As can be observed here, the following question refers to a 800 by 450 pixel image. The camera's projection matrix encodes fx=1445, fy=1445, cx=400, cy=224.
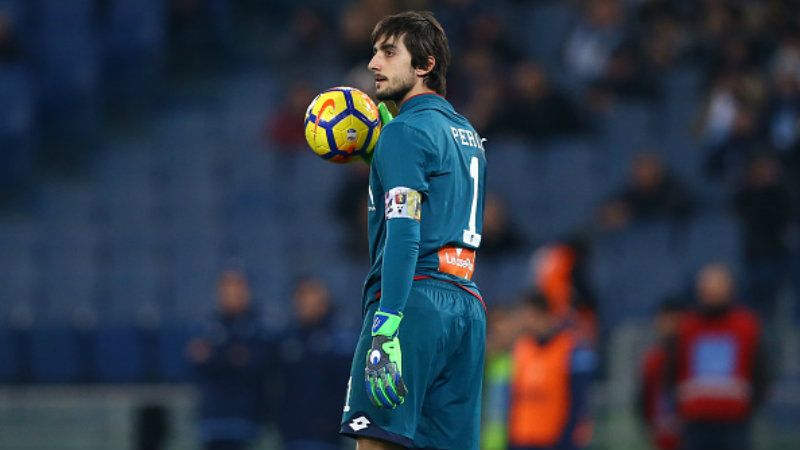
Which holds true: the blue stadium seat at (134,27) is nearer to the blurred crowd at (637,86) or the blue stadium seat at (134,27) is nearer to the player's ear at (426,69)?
the blurred crowd at (637,86)

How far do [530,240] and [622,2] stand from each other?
3.64 meters

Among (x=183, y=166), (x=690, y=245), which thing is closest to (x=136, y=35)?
(x=183, y=166)

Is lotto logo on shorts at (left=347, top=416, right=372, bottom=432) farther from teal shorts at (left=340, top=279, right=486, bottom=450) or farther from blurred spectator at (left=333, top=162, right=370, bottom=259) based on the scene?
blurred spectator at (left=333, top=162, right=370, bottom=259)

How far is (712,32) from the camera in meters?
15.8

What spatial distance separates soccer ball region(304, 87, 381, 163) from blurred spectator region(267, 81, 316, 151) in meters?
10.1

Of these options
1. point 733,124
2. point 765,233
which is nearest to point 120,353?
point 765,233

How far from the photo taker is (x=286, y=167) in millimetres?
15992

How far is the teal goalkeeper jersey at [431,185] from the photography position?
205 inches

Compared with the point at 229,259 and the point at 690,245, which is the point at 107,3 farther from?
the point at 690,245

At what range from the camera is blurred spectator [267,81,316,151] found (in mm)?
15953

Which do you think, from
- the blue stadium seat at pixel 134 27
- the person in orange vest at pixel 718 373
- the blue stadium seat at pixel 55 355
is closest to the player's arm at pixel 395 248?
the person in orange vest at pixel 718 373

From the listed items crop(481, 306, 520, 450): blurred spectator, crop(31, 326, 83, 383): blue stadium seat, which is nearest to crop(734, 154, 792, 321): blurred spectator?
crop(481, 306, 520, 450): blurred spectator

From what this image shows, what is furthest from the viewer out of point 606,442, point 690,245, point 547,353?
point 690,245

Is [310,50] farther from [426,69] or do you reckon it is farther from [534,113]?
[426,69]
